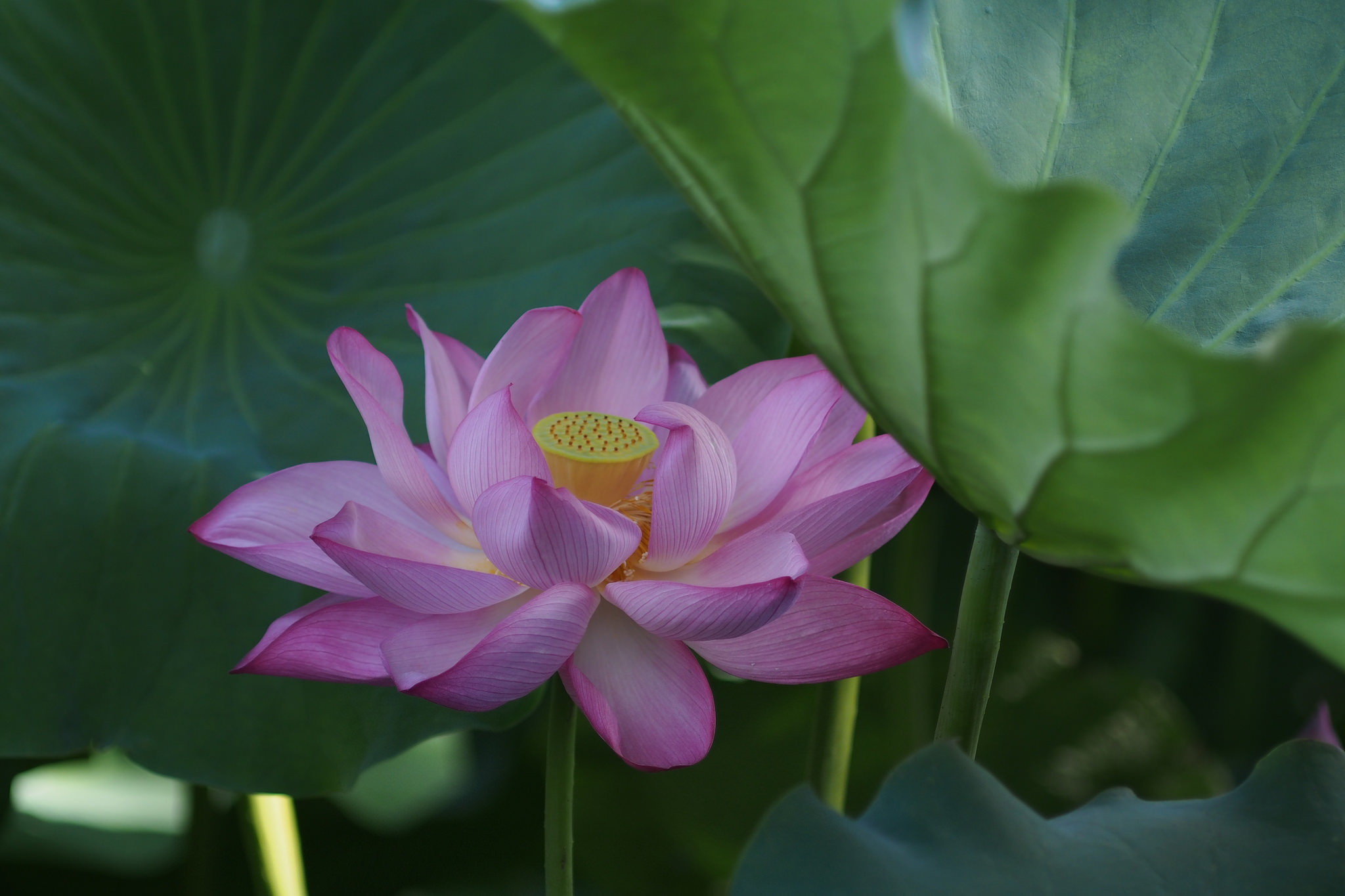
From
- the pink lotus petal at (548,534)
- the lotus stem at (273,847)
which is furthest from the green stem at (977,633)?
the lotus stem at (273,847)

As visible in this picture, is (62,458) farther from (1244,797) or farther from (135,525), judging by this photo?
(1244,797)

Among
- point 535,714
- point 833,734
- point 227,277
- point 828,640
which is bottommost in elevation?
point 535,714

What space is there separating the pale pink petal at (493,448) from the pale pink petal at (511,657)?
1.8 inches

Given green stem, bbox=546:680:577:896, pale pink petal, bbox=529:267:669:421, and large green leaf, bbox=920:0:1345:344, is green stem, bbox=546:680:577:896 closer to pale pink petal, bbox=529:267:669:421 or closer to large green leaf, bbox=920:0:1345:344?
pale pink petal, bbox=529:267:669:421

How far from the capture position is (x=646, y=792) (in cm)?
116

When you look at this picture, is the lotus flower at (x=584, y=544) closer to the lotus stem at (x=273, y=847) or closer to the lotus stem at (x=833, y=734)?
the lotus stem at (x=833, y=734)

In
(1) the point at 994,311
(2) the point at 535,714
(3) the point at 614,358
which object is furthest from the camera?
(2) the point at 535,714

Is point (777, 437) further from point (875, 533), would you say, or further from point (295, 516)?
point (295, 516)

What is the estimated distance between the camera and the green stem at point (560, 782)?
368 mm

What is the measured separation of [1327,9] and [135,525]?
26.2 inches

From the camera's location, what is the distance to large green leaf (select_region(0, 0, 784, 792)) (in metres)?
0.53

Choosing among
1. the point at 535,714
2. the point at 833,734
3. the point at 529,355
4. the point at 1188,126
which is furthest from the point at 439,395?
the point at 535,714

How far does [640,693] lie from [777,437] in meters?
0.11

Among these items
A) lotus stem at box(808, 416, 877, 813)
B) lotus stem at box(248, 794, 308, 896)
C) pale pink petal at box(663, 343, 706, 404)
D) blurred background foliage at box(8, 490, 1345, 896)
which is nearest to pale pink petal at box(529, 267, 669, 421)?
pale pink petal at box(663, 343, 706, 404)
